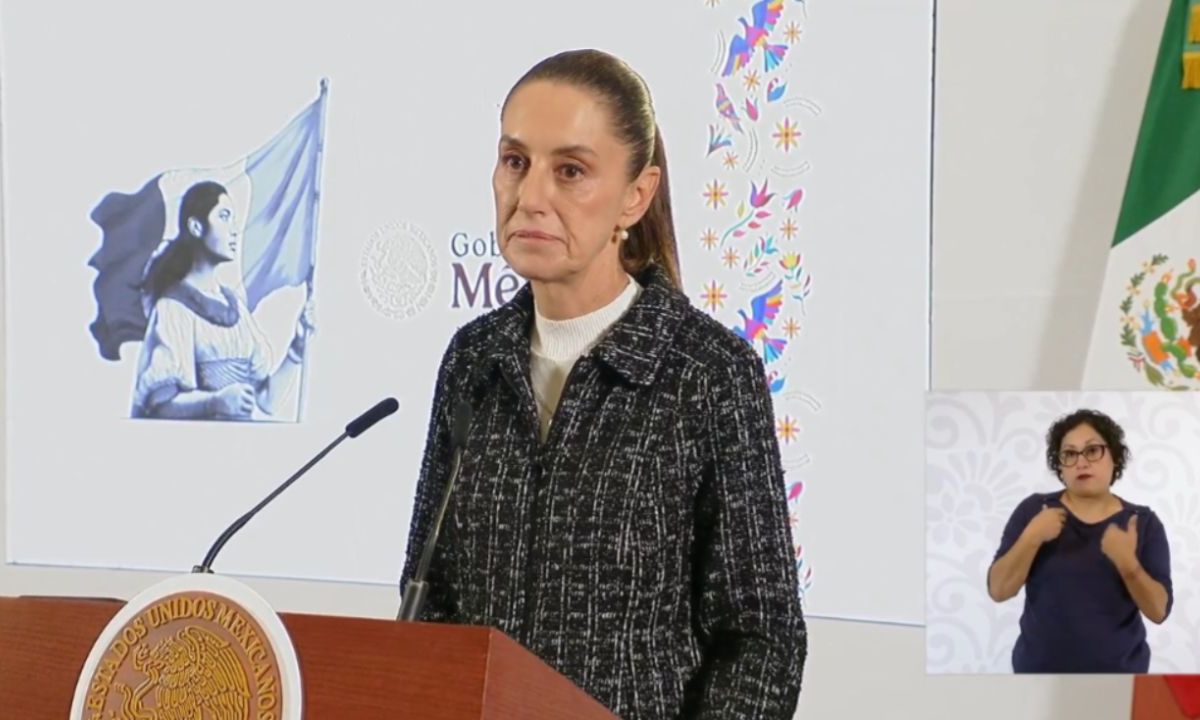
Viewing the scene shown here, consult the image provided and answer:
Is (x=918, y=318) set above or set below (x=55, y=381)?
above

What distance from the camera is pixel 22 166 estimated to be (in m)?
3.27

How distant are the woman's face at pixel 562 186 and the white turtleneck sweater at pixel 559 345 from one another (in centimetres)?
6

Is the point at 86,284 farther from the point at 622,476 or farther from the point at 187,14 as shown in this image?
the point at 622,476

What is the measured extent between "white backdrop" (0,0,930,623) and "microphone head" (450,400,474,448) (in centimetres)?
123

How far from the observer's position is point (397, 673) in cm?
101

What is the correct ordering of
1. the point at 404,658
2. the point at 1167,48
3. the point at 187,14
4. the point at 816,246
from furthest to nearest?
the point at 187,14 → the point at 816,246 → the point at 1167,48 → the point at 404,658

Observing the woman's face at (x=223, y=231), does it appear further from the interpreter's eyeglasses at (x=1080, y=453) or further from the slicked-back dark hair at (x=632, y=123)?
the interpreter's eyeglasses at (x=1080, y=453)

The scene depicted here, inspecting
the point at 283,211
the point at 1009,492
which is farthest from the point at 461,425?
the point at 283,211

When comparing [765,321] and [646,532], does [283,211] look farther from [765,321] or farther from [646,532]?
[646,532]

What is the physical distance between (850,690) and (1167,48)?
1251 millimetres

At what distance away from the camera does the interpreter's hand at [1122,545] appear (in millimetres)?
2482

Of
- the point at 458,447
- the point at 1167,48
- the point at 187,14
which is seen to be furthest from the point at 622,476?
the point at 187,14

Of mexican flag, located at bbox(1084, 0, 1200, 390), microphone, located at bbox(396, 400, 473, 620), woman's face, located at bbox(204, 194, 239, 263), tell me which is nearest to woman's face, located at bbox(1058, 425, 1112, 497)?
mexican flag, located at bbox(1084, 0, 1200, 390)

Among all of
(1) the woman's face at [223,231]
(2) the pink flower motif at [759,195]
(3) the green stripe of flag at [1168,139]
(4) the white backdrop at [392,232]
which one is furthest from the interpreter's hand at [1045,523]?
(1) the woman's face at [223,231]
